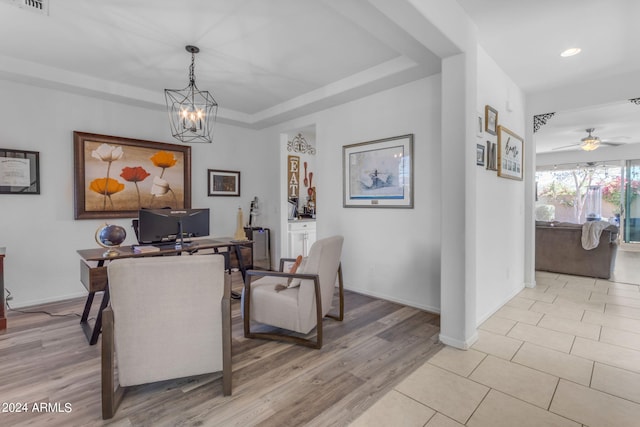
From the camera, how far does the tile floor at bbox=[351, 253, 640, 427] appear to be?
1.71 meters

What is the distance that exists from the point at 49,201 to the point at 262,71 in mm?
2833

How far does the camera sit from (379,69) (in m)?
3.22

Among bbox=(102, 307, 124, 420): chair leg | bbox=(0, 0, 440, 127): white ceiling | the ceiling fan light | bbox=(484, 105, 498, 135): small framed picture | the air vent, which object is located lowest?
bbox=(102, 307, 124, 420): chair leg

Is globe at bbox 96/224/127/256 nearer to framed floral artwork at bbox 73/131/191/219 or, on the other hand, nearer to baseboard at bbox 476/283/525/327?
framed floral artwork at bbox 73/131/191/219

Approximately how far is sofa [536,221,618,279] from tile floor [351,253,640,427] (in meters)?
1.44

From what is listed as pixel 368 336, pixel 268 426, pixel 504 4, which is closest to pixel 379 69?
pixel 504 4

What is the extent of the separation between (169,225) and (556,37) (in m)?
3.82

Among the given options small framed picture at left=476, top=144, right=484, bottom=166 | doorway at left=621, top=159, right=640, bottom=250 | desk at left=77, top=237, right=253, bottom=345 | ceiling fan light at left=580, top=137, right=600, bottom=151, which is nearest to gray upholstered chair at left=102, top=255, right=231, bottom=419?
desk at left=77, top=237, right=253, bottom=345

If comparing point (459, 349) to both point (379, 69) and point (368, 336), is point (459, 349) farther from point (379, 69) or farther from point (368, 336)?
point (379, 69)

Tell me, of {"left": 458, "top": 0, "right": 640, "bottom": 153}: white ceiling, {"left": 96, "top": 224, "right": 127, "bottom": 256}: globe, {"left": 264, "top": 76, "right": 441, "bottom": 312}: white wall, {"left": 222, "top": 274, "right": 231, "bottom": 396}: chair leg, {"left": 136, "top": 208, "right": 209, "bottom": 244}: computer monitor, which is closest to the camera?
{"left": 222, "top": 274, "right": 231, "bottom": 396}: chair leg

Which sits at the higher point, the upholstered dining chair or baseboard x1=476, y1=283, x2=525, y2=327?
the upholstered dining chair

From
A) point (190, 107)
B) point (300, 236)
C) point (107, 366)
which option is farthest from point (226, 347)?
point (300, 236)

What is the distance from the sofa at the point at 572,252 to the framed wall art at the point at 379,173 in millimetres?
3110

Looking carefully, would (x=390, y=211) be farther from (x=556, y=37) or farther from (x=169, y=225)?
(x=169, y=225)
